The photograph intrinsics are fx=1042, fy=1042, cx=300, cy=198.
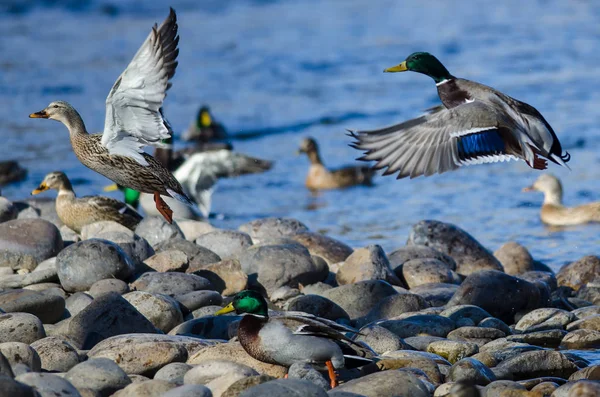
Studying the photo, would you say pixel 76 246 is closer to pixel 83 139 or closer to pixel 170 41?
pixel 83 139

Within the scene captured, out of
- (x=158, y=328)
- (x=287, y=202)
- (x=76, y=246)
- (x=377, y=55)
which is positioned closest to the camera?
(x=158, y=328)

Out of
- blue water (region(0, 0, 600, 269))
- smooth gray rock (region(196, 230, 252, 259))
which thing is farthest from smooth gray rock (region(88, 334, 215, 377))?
blue water (region(0, 0, 600, 269))

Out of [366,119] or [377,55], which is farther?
[377,55]

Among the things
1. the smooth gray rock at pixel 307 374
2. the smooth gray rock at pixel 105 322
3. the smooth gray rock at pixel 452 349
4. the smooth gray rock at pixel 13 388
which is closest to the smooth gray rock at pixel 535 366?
the smooth gray rock at pixel 452 349

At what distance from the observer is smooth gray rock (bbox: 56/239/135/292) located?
6.85m

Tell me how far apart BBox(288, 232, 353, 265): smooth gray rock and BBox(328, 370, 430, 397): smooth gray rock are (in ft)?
10.5

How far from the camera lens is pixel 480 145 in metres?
6.88

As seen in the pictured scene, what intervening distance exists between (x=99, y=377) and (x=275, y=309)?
2232mm

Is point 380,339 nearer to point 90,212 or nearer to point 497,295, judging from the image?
point 497,295

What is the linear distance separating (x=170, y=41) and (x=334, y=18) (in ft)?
61.5

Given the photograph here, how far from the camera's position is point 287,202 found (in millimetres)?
12414

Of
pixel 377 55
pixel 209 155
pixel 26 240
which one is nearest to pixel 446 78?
pixel 26 240

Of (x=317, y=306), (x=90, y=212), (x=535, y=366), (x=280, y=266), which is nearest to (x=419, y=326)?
(x=317, y=306)

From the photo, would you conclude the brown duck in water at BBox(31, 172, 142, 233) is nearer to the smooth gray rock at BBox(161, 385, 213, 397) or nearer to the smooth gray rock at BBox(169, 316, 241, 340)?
the smooth gray rock at BBox(169, 316, 241, 340)
